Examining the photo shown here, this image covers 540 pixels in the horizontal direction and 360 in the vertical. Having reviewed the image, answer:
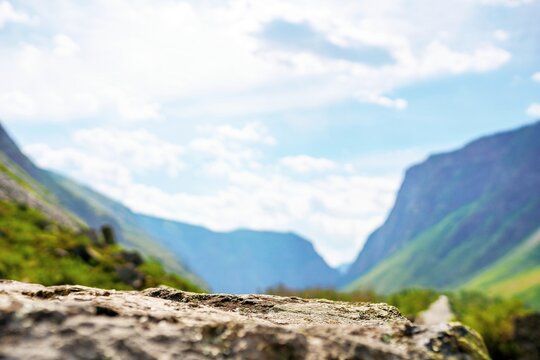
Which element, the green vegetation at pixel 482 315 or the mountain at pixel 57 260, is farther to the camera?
the green vegetation at pixel 482 315

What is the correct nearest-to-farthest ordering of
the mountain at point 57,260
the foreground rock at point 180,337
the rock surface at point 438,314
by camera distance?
the foreground rock at point 180,337 < the mountain at point 57,260 < the rock surface at point 438,314

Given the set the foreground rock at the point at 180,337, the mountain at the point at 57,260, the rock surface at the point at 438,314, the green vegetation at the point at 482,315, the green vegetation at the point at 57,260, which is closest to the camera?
the foreground rock at the point at 180,337

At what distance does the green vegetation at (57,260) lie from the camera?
4431 centimetres

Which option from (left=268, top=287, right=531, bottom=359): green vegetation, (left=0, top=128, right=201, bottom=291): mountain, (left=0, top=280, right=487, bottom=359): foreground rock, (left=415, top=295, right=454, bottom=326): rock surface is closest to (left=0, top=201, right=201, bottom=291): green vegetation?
(left=0, top=128, right=201, bottom=291): mountain

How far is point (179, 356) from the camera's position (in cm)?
487

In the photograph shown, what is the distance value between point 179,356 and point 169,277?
190 feet

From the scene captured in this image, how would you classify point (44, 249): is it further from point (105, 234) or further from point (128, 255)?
point (105, 234)

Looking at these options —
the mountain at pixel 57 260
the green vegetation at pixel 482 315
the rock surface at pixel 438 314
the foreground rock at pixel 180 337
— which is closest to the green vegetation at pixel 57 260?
the mountain at pixel 57 260

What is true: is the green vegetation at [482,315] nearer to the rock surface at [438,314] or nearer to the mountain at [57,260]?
the rock surface at [438,314]

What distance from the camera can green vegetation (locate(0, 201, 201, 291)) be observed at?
44.3m

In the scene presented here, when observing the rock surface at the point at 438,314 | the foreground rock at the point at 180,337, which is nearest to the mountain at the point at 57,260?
the foreground rock at the point at 180,337

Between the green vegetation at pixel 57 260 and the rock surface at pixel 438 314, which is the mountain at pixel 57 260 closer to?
the green vegetation at pixel 57 260

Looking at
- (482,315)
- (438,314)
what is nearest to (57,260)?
(438,314)

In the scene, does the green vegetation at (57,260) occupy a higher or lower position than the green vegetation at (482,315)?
lower
